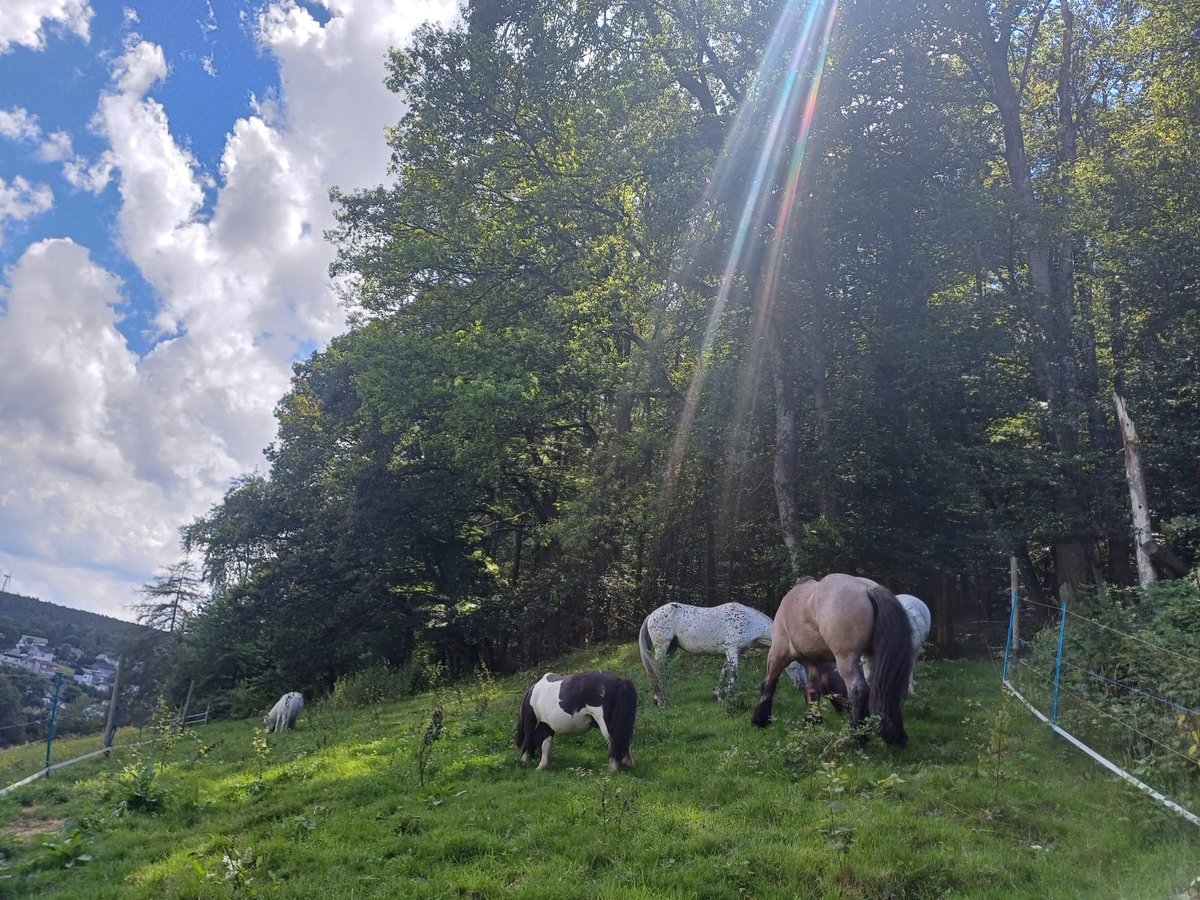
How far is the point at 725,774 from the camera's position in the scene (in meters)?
7.43

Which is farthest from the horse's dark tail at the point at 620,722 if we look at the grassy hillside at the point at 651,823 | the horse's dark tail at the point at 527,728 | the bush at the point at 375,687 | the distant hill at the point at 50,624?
the distant hill at the point at 50,624

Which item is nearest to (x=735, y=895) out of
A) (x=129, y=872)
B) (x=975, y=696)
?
(x=129, y=872)

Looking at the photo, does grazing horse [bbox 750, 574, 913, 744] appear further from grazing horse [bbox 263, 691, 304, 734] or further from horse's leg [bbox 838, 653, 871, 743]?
grazing horse [bbox 263, 691, 304, 734]

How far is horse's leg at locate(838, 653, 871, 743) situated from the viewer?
788cm

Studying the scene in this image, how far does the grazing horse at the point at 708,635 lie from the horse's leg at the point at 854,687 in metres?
3.26

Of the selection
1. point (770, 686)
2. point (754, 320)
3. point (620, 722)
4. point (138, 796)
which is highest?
point (754, 320)

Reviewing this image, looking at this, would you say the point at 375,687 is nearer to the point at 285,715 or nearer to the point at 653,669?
the point at 285,715

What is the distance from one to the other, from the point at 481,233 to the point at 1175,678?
58.3 feet

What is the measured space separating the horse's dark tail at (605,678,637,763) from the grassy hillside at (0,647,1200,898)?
0.27 m

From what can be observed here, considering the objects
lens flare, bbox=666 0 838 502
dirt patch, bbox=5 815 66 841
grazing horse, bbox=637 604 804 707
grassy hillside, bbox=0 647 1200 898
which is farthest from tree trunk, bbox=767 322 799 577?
dirt patch, bbox=5 815 66 841

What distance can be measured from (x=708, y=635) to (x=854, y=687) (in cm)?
409

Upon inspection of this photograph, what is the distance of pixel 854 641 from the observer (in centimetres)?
810

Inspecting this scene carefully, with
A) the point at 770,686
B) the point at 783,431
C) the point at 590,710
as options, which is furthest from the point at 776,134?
the point at 590,710

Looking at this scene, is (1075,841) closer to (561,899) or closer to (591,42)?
(561,899)
